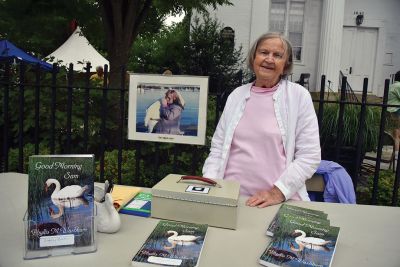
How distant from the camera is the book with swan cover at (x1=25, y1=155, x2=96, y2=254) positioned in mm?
1305

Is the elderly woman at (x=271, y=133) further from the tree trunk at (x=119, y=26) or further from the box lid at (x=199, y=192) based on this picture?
the tree trunk at (x=119, y=26)

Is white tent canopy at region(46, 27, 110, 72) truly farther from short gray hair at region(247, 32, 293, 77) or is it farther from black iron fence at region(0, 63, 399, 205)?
short gray hair at region(247, 32, 293, 77)

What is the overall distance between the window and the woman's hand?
12.4 m

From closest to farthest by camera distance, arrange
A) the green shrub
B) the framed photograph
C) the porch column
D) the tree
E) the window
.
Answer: the framed photograph, the green shrub, the tree, the porch column, the window

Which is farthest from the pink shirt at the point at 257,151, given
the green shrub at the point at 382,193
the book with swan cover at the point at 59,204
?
the green shrub at the point at 382,193

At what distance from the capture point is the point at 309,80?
13.9 metres

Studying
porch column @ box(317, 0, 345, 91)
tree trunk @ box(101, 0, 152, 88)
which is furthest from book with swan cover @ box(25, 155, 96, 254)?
porch column @ box(317, 0, 345, 91)

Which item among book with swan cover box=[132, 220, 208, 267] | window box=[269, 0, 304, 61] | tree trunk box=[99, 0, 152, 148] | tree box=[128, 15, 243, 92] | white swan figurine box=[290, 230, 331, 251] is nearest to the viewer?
book with swan cover box=[132, 220, 208, 267]

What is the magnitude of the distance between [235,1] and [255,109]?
11.9 meters

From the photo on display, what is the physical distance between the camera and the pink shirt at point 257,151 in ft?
7.18

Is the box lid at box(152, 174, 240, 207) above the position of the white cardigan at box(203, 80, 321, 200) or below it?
below

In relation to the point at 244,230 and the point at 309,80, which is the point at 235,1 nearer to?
the point at 309,80

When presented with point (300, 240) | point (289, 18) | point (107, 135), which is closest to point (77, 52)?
point (289, 18)

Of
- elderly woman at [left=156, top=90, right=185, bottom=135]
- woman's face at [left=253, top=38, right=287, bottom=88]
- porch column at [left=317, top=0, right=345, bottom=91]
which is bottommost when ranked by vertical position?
elderly woman at [left=156, top=90, right=185, bottom=135]
